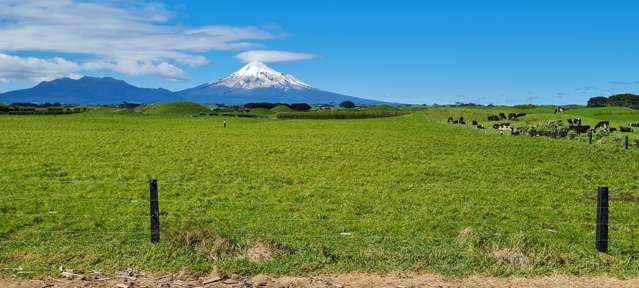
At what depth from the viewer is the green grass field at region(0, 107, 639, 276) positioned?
11.4 metres

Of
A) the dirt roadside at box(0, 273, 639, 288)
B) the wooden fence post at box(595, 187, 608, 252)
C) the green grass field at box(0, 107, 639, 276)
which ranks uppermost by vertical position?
the wooden fence post at box(595, 187, 608, 252)

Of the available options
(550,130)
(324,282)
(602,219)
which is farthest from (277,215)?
(550,130)

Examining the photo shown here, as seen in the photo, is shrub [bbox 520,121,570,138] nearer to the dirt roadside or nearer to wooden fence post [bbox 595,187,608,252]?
wooden fence post [bbox 595,187,608,252]

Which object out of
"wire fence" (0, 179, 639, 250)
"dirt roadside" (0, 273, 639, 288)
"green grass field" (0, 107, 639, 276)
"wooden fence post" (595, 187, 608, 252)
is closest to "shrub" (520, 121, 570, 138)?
"green grass field" (0, 107, 639, 276)

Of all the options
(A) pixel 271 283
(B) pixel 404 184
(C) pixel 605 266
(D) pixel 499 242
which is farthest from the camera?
(B) pixel 404 184

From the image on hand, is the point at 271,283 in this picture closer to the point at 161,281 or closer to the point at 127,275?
the point at 161,281

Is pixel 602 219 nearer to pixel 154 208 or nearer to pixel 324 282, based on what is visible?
pixel 324 282

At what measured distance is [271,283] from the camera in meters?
10.3

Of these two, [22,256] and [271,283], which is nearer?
[271,283]

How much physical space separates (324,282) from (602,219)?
6482 mm

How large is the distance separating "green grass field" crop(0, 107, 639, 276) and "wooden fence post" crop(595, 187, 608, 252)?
0.31 m

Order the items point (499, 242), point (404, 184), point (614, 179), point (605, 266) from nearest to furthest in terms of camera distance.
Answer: point (605, 266) → point (499, 242) → point (404, 184) → point (614, 179)

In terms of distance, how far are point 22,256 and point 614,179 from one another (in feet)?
84.1

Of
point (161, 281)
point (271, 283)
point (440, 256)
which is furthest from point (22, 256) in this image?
point (440, 256)
